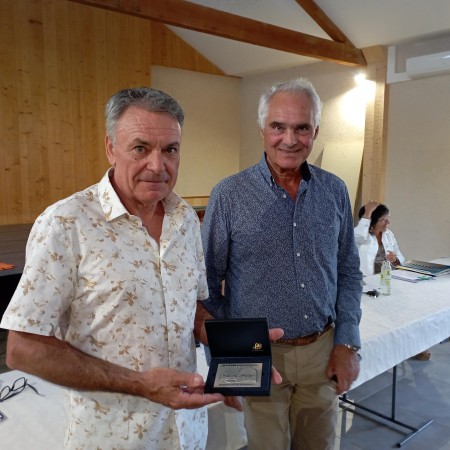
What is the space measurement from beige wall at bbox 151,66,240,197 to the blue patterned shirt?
18.5 feet

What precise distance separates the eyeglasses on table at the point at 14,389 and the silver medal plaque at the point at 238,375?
86 cm

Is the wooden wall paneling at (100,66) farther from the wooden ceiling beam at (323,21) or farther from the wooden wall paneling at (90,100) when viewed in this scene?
the wooden ceiling beam at (323,21)

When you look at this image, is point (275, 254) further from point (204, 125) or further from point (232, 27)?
point (204, 125)

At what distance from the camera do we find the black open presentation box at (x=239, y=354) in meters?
1.06

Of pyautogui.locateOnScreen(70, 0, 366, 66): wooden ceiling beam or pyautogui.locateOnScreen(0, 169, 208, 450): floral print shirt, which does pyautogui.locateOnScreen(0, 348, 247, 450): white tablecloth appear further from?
pyautogui.locateOnScreen(70, 0, 366, 66): wooden ceiling beam

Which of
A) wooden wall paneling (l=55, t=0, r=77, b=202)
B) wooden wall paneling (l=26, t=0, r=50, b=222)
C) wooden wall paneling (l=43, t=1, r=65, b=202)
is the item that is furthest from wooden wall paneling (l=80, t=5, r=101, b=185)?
wooden wall paneling (l=26, t=0, r=50, b=222)

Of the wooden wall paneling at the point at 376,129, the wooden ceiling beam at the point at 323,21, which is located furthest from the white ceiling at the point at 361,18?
the wooden wall paneling at the point at 376,129

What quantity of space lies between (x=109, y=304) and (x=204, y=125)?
6.70 meters

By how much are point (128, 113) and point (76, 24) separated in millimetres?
5697

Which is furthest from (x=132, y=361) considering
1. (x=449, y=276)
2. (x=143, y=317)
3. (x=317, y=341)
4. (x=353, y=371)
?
(x=449, y=276)

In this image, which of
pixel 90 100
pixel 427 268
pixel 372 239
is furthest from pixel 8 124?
pixel 427 268

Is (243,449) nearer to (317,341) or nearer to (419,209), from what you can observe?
(317,341)

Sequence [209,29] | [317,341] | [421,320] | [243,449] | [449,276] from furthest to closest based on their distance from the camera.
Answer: [209,29] → [449,276] → [421,320] → [243,449] → [317,341]

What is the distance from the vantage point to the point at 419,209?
18.2 feet
